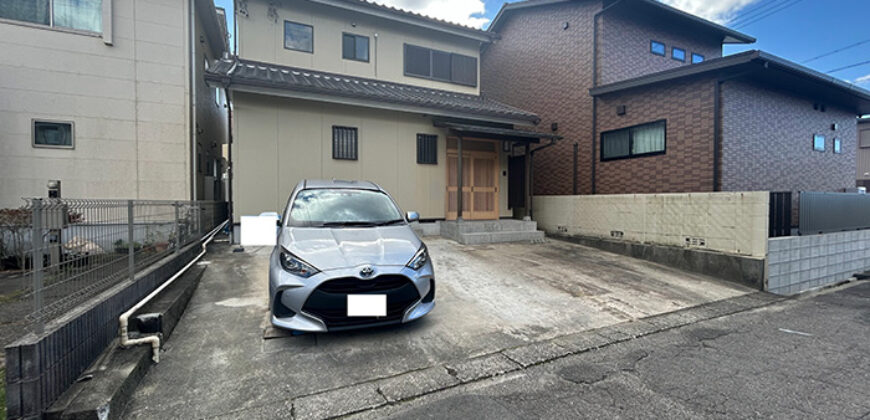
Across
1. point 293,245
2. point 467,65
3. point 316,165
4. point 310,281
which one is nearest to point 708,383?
point 310,281

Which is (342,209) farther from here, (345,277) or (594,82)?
(594,82)

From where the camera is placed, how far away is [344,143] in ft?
27.2

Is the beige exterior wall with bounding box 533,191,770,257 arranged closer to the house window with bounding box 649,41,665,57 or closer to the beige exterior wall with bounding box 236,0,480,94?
the beige exterior wall with bounding box 236,0,480,94

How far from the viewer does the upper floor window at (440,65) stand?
10.2 meters

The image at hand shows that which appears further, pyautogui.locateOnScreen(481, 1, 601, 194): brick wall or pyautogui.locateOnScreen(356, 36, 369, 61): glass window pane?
pyautogui.locateOnScreen(481, 1, 601, 194): brick wall

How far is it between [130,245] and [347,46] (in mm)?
7921

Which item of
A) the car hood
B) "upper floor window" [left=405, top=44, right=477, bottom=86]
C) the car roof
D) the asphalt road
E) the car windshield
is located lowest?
the asphalt road

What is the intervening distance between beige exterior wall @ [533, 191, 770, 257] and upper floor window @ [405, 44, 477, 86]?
4811 mm

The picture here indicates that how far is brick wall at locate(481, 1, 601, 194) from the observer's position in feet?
33.3

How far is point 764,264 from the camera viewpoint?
5215 mm

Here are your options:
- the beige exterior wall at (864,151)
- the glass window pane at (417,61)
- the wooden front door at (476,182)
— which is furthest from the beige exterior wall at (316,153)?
the beige exterior wall at (864,151)

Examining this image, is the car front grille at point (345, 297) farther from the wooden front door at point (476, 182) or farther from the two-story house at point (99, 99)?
the two-story house at point (99, 99)

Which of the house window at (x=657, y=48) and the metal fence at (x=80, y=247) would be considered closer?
the metal fence at (x=80, y=247)

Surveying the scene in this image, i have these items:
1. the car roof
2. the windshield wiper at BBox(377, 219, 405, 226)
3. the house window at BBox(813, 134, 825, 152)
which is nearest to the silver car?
the windshield wiper at BBox(377, 219, 405, 226)
